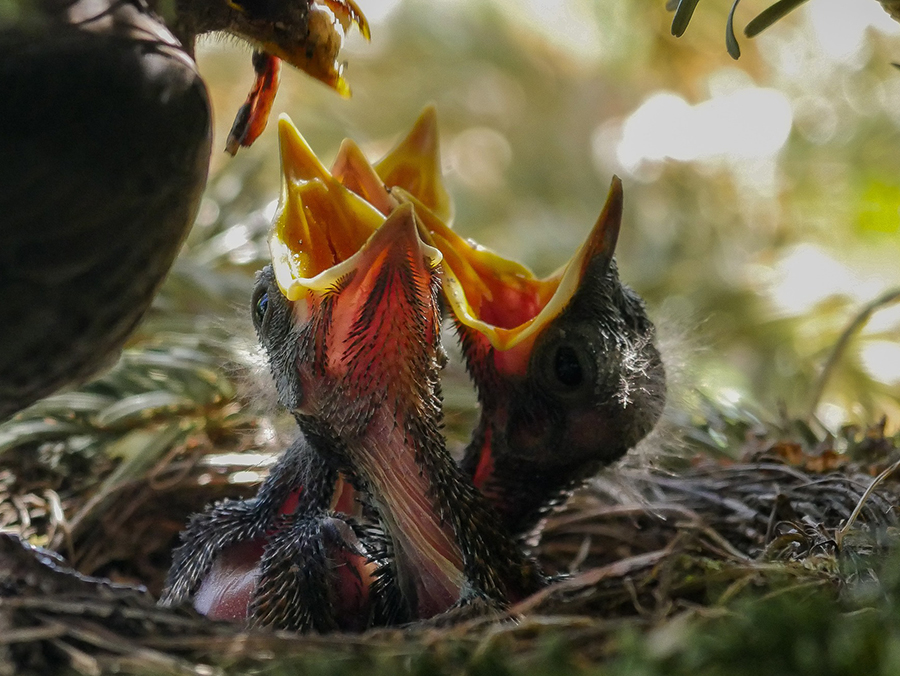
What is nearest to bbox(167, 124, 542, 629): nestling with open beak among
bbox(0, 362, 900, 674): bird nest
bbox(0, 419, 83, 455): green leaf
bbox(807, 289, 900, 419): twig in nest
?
bbox(0, 362, 900, 674): bird nest

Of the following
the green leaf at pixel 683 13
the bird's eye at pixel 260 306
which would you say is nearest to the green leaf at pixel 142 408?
the bird's eye at pixel 260 306

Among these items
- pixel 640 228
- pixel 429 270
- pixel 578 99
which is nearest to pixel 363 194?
pixel 429 270

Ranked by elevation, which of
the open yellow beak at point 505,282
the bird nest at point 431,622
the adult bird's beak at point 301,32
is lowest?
the bird nest at point 431,622

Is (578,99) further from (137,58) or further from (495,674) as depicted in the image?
(495,674)

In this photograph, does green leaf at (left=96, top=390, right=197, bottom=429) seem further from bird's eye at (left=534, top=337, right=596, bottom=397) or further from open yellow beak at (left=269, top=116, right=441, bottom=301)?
bird's eye at (left=534, top=337, right=596, bottom=397)

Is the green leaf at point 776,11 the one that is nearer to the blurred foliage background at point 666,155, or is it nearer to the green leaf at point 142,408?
the blurred foliage background at point 666,155

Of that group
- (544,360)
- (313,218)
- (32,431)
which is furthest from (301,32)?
(32,431)

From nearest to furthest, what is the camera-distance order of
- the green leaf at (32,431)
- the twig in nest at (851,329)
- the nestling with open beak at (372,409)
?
the nestling with open beak at (372,409), the twig in nest at (851,329), the green leaf at (32,431)

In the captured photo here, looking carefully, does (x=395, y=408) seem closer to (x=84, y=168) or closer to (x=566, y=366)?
(x=566, y=366)
